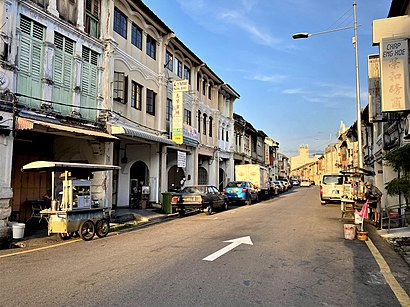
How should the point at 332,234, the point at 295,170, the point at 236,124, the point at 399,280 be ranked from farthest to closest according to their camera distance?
the point at 295,170 < the point at 236,124 < the point at 332,234 < the point at 399,280

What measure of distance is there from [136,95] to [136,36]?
324 cm

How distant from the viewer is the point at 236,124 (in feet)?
131

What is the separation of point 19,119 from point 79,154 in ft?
17.0

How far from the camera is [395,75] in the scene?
12484 millimetres

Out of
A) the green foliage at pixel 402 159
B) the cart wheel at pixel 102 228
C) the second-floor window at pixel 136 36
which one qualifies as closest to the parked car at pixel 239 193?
the second-floor window at pixel 136 36

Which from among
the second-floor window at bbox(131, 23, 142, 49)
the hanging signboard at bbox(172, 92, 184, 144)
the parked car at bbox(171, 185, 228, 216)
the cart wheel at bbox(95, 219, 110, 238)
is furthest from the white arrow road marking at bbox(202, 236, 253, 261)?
the second-floor window at bbox(131, 23, 142, 49)

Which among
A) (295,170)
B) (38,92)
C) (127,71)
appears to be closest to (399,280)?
(38,92)

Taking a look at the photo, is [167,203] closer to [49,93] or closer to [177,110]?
[177,110]

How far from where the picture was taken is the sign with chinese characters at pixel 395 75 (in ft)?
40.3

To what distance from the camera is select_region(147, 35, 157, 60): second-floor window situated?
20.6 meters

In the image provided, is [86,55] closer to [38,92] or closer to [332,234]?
[38,92]

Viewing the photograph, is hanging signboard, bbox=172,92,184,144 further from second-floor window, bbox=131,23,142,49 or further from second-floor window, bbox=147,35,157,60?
second-floor window, bbox=131,23,142,49

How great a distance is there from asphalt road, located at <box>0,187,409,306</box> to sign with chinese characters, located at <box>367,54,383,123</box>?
8113 mm

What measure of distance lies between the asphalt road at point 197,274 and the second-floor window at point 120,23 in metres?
10.9
